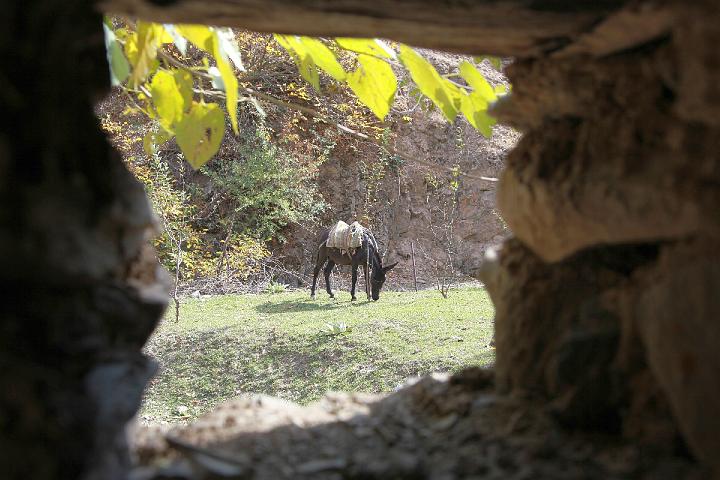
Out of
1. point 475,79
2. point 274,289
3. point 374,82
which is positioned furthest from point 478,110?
point 274,289

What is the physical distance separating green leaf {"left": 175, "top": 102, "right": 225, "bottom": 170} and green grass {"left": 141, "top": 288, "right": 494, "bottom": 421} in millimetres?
2896

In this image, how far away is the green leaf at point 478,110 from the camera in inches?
67.5

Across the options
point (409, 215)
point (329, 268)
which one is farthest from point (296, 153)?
point (329, 268)

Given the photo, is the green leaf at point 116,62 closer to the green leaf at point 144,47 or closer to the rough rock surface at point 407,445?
the green leaf at point 144,47

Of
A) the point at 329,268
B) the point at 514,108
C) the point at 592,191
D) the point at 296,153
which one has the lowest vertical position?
the point at 329,268

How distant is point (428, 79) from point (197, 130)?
55cm

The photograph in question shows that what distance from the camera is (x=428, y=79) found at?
1568mm

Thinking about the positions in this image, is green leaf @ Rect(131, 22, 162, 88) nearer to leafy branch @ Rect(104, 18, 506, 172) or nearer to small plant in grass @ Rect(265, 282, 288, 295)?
leafy branch @ Rect(104, 18, 506, 172)

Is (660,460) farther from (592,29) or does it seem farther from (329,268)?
(329,268)

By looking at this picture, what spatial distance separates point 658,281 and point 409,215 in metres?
11.3

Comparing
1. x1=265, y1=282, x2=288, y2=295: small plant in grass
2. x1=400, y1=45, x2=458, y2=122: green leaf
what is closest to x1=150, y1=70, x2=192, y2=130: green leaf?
x1=400, y1=45, x2=458, y2=122: green leaf

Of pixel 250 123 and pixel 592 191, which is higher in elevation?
pixel 250 123

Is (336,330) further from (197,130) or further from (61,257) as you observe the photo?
(61,257)

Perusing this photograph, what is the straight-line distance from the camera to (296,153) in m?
11.5
